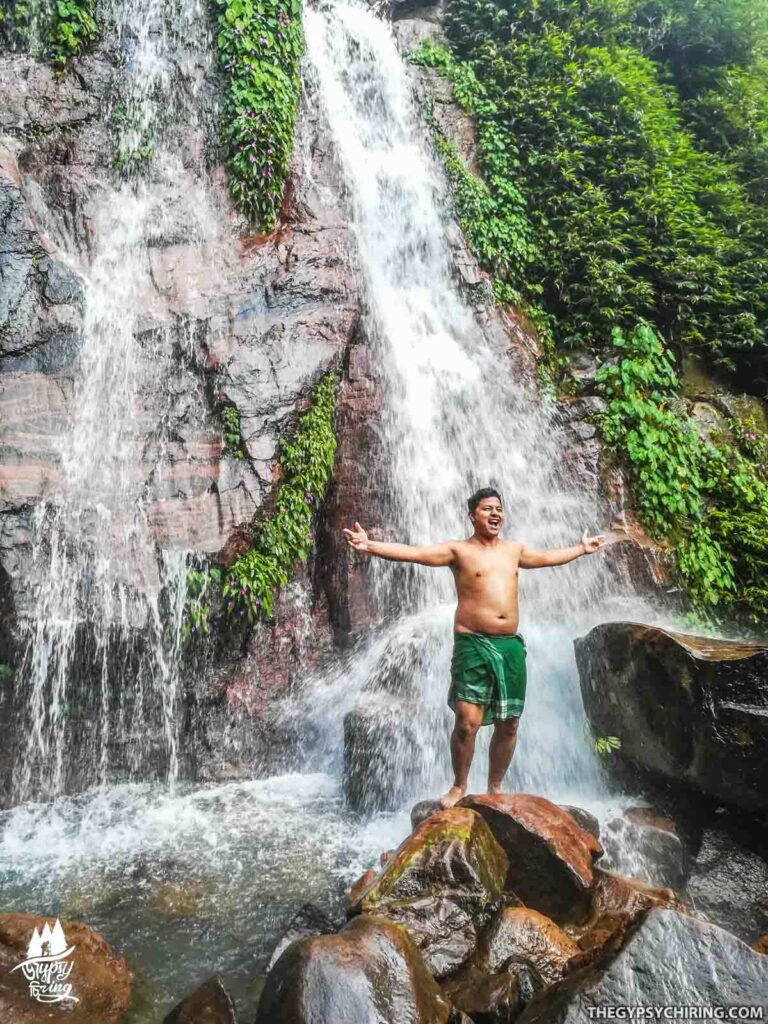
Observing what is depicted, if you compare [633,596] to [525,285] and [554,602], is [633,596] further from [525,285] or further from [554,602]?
[525,285]

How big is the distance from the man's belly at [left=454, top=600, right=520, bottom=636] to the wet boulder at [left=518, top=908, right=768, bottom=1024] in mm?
1973

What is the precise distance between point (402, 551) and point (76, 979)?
2802mm

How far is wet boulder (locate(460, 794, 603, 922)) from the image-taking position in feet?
12.0

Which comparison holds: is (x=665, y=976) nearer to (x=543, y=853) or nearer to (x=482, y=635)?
(x=543, y=853)

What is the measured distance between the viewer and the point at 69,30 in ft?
29.8

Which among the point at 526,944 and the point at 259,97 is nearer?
the point at 526,944

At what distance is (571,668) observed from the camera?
6270mm

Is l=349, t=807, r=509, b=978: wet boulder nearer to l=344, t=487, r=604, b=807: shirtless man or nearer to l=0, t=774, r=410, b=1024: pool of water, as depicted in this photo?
l=344, t=487, r=604, b=807: shirtless man

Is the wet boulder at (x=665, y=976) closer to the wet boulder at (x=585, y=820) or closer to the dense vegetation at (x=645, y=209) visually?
the wet boulder at (x=585, y=820)

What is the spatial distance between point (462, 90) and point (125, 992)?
43.4 feet

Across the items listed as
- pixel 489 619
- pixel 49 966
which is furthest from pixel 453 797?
pixel 49 966

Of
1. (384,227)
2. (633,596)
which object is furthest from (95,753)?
(384,227)

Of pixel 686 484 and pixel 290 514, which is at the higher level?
pixel 686 484

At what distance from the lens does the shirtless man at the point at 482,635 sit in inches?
175
